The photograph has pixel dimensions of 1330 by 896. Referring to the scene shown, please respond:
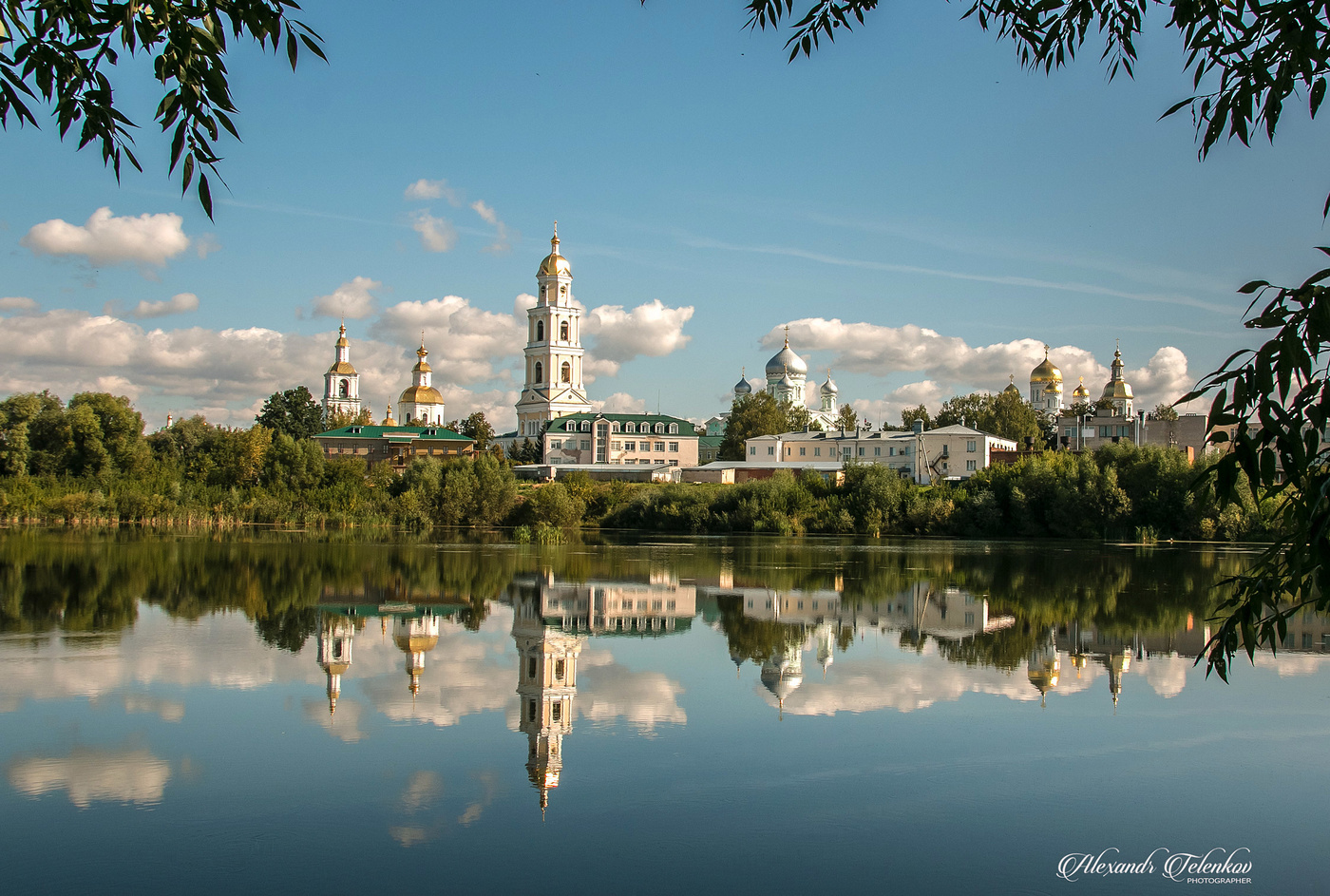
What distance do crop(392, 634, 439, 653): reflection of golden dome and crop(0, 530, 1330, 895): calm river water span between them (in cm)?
9

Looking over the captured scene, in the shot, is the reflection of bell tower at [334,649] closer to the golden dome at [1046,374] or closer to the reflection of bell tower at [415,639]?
the reflection of bell tower at [415,639]

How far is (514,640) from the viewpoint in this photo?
1357cm

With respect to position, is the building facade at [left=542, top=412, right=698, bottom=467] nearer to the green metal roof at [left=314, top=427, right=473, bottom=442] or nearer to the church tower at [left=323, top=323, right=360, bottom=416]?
the green metal roof at [left=314, top=427, right=473, bottom=442]

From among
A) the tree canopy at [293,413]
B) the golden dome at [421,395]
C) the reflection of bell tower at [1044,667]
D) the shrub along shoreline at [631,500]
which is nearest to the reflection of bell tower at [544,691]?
the reflection of bell tower at [1044,667]

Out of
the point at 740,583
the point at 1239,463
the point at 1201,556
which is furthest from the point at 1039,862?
the point at 1201,556

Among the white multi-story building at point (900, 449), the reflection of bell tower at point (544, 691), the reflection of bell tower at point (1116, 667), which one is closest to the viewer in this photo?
the reflection of bell tower at point (544, 691)

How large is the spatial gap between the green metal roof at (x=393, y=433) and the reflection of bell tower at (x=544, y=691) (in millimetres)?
72210

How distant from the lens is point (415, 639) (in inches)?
535

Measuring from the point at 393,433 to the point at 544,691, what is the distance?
79.6m

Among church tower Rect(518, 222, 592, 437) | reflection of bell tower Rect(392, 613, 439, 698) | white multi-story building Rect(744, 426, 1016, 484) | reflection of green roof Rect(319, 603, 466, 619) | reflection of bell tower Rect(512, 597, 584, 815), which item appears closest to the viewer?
reflection of bell tower Rect(512, 597, 584, 815)

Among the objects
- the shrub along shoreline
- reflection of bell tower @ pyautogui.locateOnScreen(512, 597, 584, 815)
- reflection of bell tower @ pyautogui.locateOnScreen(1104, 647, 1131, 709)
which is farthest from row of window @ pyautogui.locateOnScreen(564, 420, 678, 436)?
reflection of bell tower @ pyautogui.locateOnScreen(1104, 647, 1131, 709)

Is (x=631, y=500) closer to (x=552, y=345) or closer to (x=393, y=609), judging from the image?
(x=393, y=609)

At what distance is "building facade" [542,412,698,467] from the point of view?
286 ft

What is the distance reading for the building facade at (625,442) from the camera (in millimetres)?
87312
